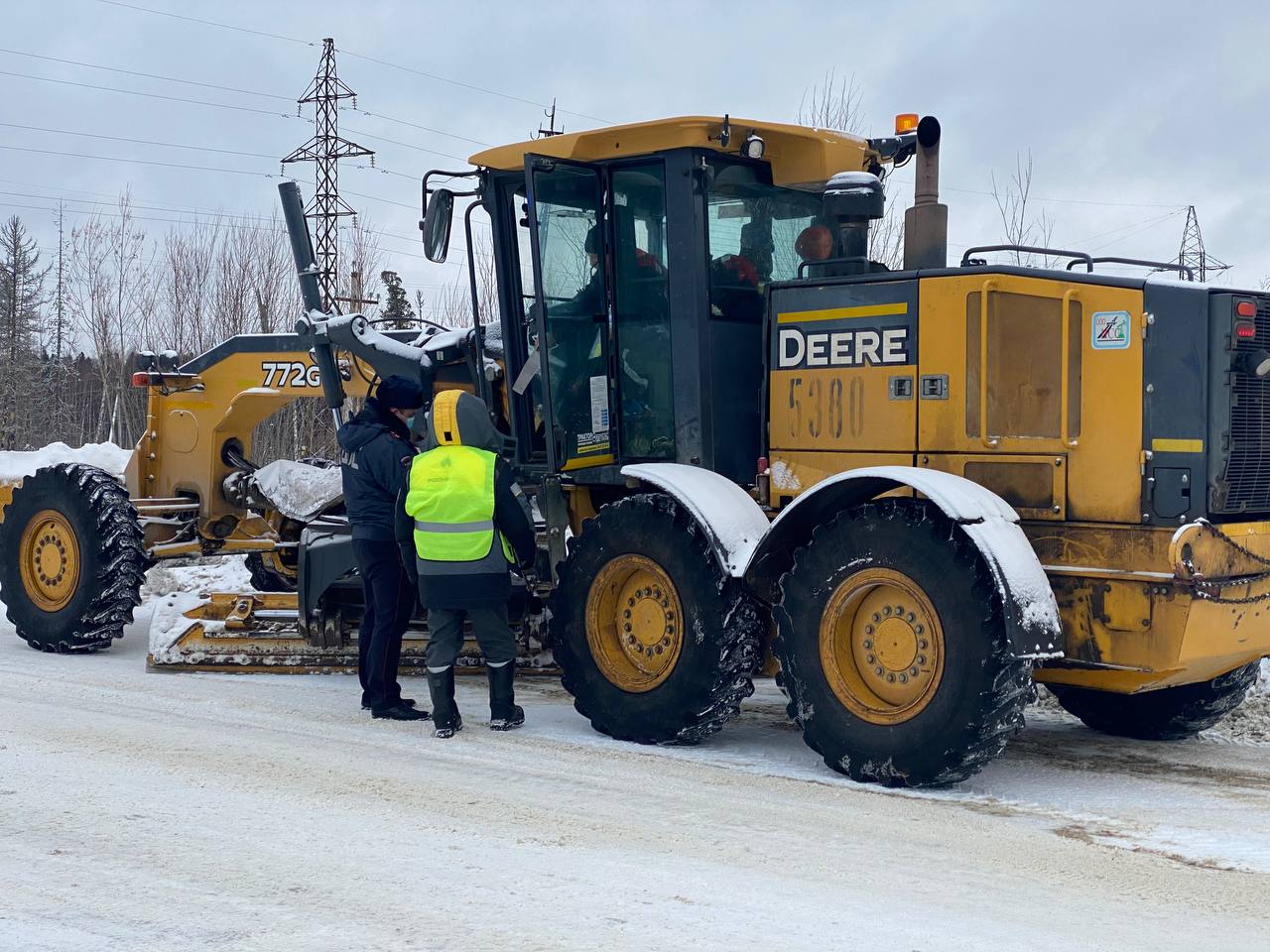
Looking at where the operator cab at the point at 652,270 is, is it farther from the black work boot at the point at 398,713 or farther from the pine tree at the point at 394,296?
the pine tree at the point at 394,296

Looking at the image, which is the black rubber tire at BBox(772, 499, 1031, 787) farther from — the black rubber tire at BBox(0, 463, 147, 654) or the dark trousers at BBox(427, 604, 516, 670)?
the black rubber tire at BBox(0, 463, 147, 654)

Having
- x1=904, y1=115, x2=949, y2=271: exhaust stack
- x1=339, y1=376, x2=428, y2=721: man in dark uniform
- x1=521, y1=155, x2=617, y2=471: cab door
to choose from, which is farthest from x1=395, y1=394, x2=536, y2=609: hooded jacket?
x1=904, y1=115, x2=949, y2=271: exhaust stack

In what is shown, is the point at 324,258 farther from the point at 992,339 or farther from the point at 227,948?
the point at 227,948

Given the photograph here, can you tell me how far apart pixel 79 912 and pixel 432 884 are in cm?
102

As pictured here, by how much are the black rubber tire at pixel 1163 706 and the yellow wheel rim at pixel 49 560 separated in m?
6.29

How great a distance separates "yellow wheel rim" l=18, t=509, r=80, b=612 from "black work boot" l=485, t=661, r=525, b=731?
3.79 metres

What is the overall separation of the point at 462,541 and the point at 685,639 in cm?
120

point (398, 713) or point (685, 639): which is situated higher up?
point (685, 639)

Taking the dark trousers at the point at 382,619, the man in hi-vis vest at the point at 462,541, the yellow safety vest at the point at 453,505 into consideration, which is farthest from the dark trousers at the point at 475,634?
the dark trousers at the point at 382,619

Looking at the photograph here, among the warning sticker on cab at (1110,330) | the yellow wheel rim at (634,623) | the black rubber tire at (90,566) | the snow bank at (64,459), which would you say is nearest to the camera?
the warning sticker on cab at (1110,330)

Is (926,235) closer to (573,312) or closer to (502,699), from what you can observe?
(573,312)

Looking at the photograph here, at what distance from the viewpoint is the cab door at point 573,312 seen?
24.2ft

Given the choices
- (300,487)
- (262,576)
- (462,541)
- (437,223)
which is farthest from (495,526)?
(262,576)

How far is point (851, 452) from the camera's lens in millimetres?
6418
